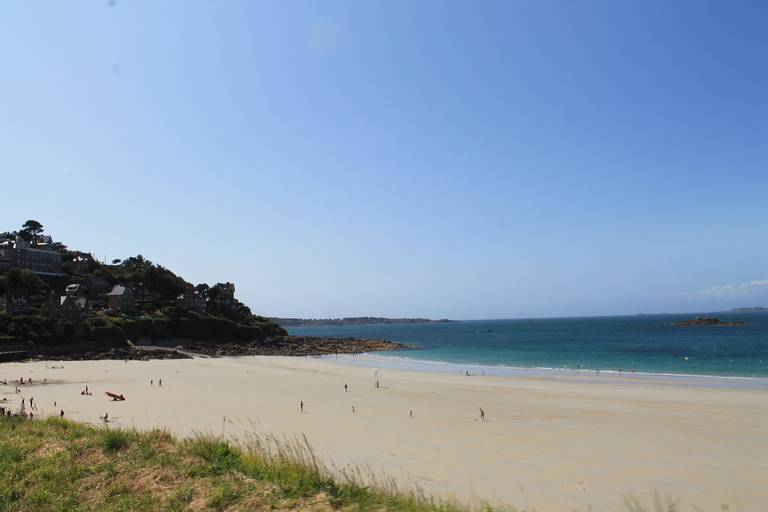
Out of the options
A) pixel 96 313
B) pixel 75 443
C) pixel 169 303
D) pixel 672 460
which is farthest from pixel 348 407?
pixel 169 303

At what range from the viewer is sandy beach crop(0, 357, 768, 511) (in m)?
12.7

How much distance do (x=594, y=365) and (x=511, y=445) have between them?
40.2 metres

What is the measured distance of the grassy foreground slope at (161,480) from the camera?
251 inches

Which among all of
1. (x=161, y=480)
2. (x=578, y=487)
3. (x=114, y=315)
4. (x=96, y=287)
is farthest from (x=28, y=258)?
(x=578, y=487)

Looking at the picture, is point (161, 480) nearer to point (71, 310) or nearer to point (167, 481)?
point (167, 481)

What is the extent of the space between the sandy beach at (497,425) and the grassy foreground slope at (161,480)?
3426mm

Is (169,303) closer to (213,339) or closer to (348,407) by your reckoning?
(213,339)

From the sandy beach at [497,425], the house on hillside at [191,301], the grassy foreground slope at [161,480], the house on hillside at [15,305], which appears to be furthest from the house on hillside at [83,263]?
the grassy foreground slope at [161,480]

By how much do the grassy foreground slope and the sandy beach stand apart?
3426mm

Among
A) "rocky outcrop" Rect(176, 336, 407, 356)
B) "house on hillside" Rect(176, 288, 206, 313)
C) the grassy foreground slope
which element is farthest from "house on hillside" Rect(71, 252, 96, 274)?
the grassy foreground slope

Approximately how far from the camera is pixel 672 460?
50.9 feet

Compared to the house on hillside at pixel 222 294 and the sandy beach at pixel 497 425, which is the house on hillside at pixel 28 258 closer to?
the house on hillside at pixel 222 294

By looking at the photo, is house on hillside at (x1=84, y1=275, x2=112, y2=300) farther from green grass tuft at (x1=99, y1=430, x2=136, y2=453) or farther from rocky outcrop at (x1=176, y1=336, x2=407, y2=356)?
green grass tuft at (x1=99, y1=430, x2=136, y2=453)

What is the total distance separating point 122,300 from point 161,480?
82330 mm
